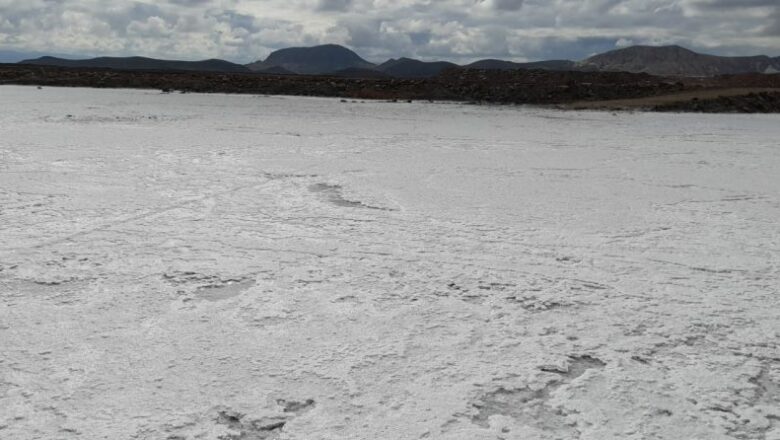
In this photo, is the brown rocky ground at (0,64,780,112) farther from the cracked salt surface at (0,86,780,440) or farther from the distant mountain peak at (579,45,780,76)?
the distant mountain peak at (579,45,780,76)

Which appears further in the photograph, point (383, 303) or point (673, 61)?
point (673, 61)

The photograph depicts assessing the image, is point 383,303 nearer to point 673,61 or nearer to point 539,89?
point 539,89

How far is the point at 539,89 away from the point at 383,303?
64.0ft

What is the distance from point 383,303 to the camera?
2.76 m

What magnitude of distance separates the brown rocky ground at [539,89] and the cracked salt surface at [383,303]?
12.6 meters

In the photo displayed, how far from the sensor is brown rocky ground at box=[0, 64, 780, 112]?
17.4 meters

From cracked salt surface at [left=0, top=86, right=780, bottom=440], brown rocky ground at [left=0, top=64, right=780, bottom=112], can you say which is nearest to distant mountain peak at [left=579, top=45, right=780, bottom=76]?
brown rocky ground at [left=0, top=64, right=780, bottom=112]

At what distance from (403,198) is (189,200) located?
1.53 m

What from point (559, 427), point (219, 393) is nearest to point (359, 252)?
point (219, 393)

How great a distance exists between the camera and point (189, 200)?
4570 millimetres

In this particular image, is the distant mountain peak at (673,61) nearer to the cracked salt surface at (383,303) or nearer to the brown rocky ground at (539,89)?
the brown rocky ground at (539,89)

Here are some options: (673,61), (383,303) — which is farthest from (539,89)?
(673,61)

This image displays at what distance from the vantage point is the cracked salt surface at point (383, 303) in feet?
6.29

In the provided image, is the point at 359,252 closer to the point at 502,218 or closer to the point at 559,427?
the point at 502,218
